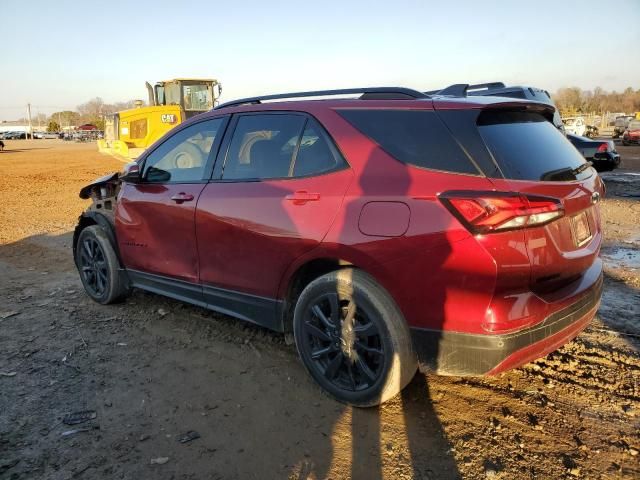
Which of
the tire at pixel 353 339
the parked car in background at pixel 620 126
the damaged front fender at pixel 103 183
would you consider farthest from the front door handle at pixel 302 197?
the parked car in background at pixel 620 126

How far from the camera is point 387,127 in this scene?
115 inches

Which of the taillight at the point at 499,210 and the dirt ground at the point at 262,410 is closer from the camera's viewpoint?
the taillight at the point at 499,210

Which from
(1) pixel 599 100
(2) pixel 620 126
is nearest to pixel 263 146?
(2) pixel 620 126

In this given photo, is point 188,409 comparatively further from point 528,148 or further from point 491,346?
point 528,148

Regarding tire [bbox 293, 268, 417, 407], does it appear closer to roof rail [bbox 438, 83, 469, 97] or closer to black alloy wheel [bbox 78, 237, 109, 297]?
roof rail [bbox 438, 83, 469, 97]

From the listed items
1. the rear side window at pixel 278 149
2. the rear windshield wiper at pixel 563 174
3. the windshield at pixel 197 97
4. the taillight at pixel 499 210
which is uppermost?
the windshield at pixel 197 97

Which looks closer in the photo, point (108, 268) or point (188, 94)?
point (108, 268)

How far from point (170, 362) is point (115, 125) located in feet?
52.8

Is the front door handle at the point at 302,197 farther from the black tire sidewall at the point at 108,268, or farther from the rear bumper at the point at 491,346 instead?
the black tire sidewall at the point at 108,268

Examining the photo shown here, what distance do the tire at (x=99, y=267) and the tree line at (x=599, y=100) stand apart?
64553mm

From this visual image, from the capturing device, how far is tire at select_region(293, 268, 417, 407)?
2781 mm

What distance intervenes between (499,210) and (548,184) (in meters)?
0.41

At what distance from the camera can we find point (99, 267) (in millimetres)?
4812

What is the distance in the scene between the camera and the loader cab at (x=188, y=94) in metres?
17.2
